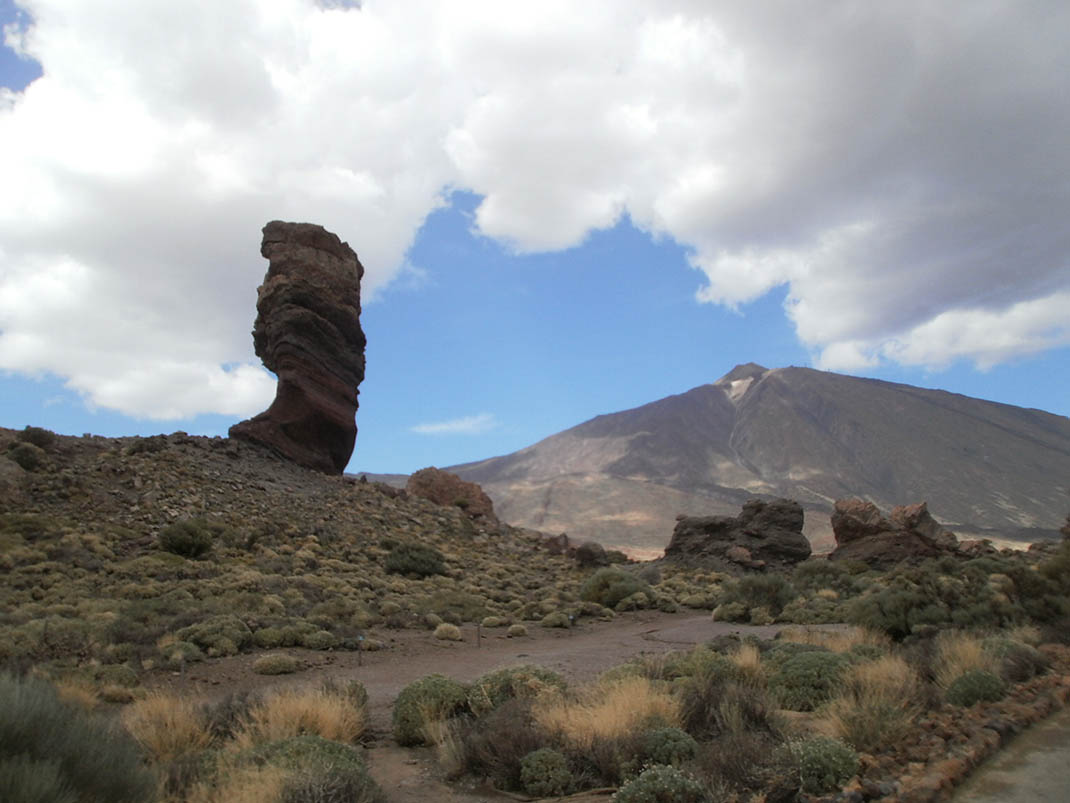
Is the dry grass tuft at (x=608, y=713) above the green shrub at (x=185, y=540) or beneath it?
beneath

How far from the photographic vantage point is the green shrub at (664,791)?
521cm

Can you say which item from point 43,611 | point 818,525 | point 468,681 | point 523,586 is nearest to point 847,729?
point 468,681

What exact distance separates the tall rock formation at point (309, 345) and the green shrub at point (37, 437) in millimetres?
8781

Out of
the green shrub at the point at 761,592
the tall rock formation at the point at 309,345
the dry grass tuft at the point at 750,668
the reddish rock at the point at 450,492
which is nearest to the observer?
the dry grass tuft at the point at 750,668

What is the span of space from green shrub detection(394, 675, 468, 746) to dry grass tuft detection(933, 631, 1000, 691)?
5.80 m

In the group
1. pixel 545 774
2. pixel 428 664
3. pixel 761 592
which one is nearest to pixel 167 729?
pixel 545 774

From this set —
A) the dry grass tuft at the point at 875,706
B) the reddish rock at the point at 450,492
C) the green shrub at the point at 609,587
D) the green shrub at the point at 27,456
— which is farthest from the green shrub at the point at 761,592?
the green shrub at the point at 27,456

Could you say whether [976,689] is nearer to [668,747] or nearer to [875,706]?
[875,706]

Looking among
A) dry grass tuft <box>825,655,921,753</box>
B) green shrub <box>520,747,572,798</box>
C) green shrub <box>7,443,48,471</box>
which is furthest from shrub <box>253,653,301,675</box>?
green shrub <box>7,443,48,471</box>

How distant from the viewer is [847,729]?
675 centimetres

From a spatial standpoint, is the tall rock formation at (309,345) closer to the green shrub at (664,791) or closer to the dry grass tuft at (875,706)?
the dry grass tuft at (875,706)

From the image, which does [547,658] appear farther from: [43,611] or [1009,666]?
[43,611]

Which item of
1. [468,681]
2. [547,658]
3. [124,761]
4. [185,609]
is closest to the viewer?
[124,761]

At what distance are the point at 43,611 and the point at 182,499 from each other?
552 inches
